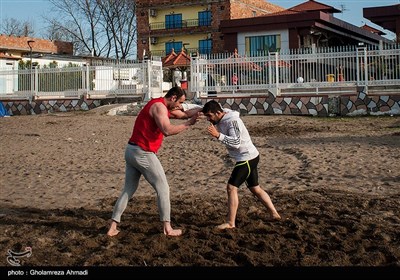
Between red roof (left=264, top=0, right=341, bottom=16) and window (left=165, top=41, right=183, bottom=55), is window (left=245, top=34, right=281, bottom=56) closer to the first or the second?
red roof (left=264, top=0, right=341, bottom=16)

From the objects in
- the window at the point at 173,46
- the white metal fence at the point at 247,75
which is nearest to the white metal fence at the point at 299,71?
the white metal fence at the point at 247,75

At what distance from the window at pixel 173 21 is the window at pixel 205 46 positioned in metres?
3.04

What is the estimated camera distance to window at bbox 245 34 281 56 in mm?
41000

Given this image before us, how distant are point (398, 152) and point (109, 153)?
20.6 feet

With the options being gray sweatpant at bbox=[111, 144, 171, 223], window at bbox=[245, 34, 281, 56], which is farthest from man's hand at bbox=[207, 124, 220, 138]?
window at bbox=[245, 34, 281, 56]

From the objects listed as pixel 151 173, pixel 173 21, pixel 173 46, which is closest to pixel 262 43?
pixel 173 46

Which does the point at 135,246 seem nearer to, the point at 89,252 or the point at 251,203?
the point at 89,252

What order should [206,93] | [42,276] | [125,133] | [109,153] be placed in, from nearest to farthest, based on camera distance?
[42,276] < [109,153] < [125,133] < [206,93]

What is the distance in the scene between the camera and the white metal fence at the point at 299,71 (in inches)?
802

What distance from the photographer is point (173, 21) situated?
5381cm

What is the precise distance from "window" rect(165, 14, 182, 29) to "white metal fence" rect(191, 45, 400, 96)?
1202 inches

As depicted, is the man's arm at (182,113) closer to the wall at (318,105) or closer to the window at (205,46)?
the wall at (318,105)

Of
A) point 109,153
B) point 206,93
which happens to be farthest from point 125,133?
point 206,93

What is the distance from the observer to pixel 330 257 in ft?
17.3
